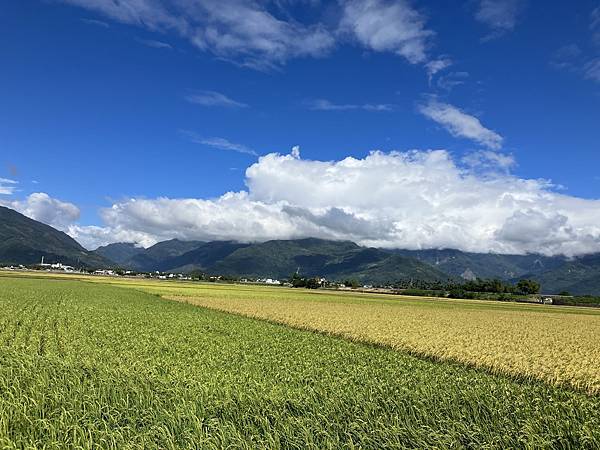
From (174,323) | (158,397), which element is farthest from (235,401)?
(174,323)

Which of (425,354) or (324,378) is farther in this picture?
(425,354)

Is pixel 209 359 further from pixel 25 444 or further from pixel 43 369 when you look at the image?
pixel 25 444

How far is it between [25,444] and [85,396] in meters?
2.84

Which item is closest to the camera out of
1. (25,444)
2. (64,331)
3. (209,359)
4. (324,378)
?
(25,444)

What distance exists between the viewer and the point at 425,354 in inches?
1056

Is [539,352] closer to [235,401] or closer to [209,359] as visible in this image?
[209,359]

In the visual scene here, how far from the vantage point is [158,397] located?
38.2 ft

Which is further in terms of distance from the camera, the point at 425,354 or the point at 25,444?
the point at 425,354

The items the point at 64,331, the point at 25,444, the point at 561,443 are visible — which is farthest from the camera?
the point at 64,331

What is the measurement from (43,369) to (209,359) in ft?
20.0

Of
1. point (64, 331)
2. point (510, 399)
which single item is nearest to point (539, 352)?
point (510, 399)

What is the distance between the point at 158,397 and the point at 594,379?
702 inches

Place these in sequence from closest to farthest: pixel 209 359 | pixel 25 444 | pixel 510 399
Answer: pixel 25 444
pixel 510 399
pixel 209 359

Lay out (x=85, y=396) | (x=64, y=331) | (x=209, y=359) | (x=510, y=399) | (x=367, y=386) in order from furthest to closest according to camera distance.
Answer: (x=64, y=331), (x=209, y=359), (x=367, y=386), (x=510, y=399), (x=85, y=396)
